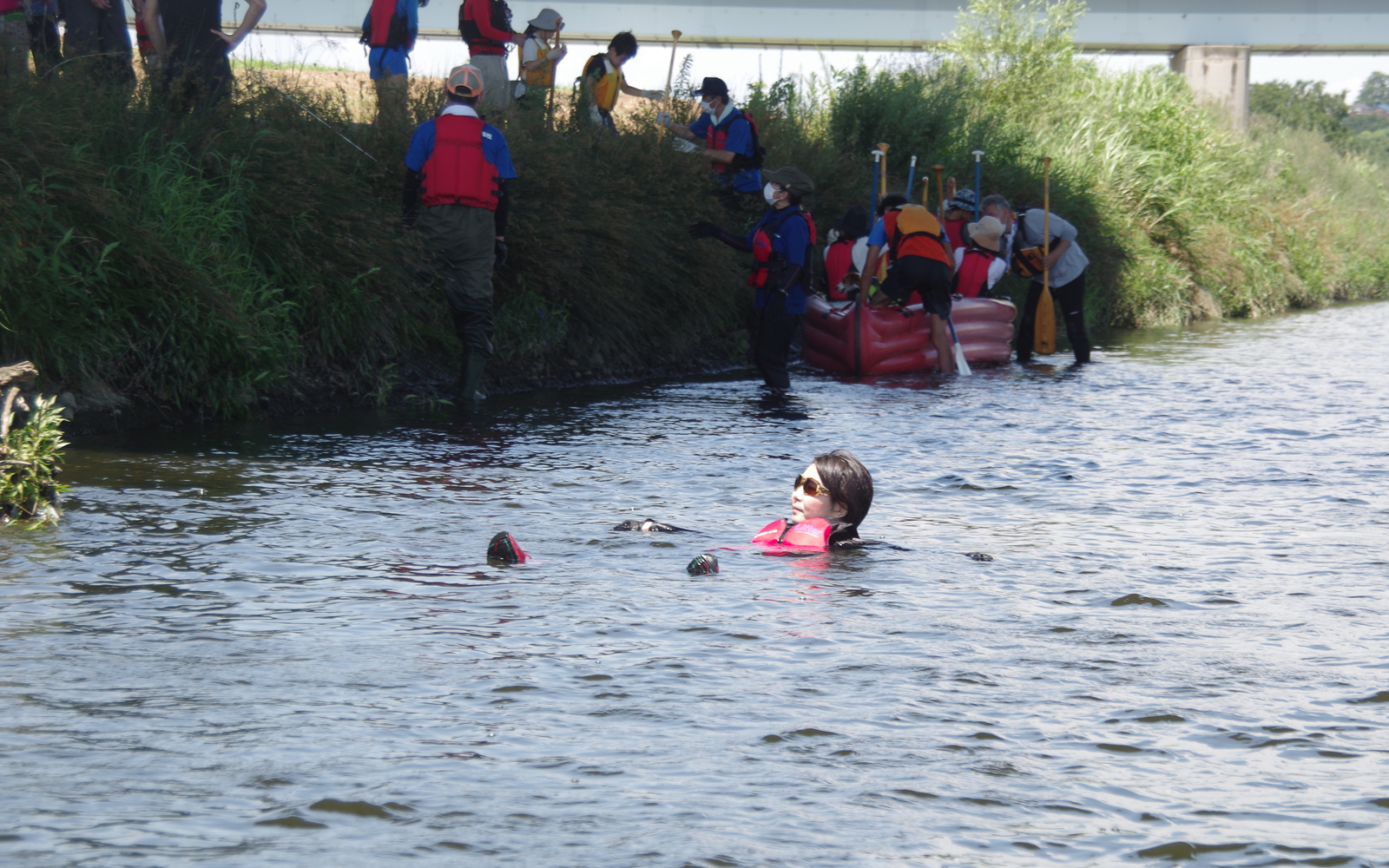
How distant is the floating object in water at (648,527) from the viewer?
631 cm

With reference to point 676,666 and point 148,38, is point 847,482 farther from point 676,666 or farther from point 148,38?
point 148,38

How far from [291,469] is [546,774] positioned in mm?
4789

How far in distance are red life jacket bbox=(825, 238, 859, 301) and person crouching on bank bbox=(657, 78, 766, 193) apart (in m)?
0.98

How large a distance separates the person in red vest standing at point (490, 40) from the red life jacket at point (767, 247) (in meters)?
2.48

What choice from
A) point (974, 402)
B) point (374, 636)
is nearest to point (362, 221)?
point (974, 402)

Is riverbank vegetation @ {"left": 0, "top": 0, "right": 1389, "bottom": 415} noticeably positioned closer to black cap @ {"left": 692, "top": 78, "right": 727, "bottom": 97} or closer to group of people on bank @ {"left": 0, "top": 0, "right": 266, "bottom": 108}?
group of people on bank @ {"left": 0, "top": 0, "right": 266, "bottom": 108}

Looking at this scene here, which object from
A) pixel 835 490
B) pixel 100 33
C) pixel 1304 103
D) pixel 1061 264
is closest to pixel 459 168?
pixel 100 33

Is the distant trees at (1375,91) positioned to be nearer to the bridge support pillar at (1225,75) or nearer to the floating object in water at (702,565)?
the bridge support pillar at (1225,75)

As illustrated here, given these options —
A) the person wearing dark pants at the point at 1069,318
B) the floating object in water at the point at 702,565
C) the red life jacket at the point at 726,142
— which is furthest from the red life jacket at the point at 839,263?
the floating object in water at the point at 702,565

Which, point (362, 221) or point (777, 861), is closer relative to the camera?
point (777, 861)

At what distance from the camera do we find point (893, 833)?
3.32m

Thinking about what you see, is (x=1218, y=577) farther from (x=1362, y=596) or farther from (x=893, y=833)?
(x=893, y=833)

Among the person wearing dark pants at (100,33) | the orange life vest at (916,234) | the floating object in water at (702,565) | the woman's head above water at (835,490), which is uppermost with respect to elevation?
the person wearing dark pants at (100,33)

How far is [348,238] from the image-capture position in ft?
33.6
